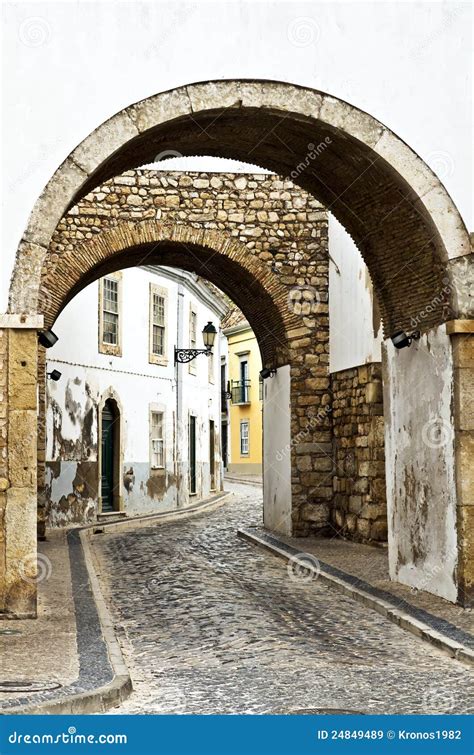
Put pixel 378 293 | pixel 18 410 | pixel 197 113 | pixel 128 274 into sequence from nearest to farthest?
pixel 18 410, pixel 197 113, pixel 378 293, pixel 128 274

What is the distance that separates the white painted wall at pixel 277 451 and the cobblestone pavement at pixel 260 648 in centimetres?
320

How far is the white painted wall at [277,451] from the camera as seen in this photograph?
1480 centimetres

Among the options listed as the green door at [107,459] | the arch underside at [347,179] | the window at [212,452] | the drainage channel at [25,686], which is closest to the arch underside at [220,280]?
the arch underside at [347,179]

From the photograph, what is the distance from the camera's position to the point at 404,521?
9328 millimetres

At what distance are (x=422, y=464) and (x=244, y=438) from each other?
32936 millimetres

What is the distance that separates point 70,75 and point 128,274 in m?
12.9

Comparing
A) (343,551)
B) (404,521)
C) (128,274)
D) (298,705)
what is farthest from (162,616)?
(128,274)

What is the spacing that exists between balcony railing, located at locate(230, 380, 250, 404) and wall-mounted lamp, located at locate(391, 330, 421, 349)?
3141 cm

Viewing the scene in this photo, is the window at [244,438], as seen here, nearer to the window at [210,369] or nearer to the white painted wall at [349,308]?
the window at [210,369]

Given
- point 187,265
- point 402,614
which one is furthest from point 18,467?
point 187,265

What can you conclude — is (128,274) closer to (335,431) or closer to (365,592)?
(335,431)

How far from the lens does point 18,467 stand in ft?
24.8

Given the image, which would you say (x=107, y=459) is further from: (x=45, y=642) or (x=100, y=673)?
(x=100, y=673)

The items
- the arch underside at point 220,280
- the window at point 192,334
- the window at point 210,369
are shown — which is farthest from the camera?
the window at point 210,369
